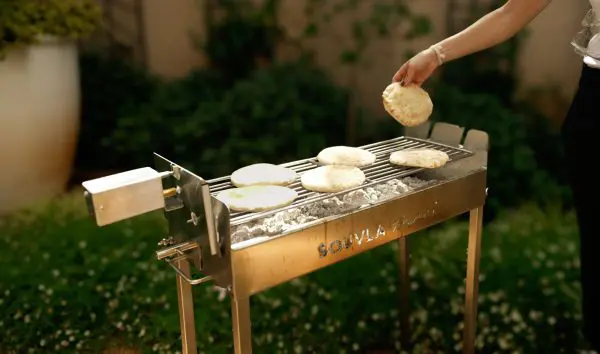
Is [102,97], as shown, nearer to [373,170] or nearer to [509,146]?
[509,146]

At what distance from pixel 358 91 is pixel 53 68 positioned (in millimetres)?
2284

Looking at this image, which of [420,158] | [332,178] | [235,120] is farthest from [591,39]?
[235,120]

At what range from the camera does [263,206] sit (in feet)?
4.87

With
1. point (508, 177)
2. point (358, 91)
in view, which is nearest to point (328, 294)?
point (508, 177)

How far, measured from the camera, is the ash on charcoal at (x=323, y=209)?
1.42m

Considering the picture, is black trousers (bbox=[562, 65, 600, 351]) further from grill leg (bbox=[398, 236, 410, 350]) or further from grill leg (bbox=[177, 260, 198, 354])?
grill leg (bbox=[177, 260, 198, 354])

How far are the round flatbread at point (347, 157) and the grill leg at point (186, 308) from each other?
600 mm

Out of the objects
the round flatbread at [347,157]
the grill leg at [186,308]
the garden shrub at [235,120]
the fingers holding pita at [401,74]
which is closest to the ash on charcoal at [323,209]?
the round flatbread at [347,157]

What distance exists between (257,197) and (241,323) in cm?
36

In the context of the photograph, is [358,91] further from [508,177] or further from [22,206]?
[22,206]

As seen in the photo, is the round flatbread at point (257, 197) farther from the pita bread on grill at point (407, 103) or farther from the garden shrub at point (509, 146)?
the garden shrub at point (509, 146)

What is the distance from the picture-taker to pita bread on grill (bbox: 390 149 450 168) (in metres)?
1.80

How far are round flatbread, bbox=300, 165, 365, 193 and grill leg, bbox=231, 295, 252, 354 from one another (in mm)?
419

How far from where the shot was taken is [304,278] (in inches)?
108
